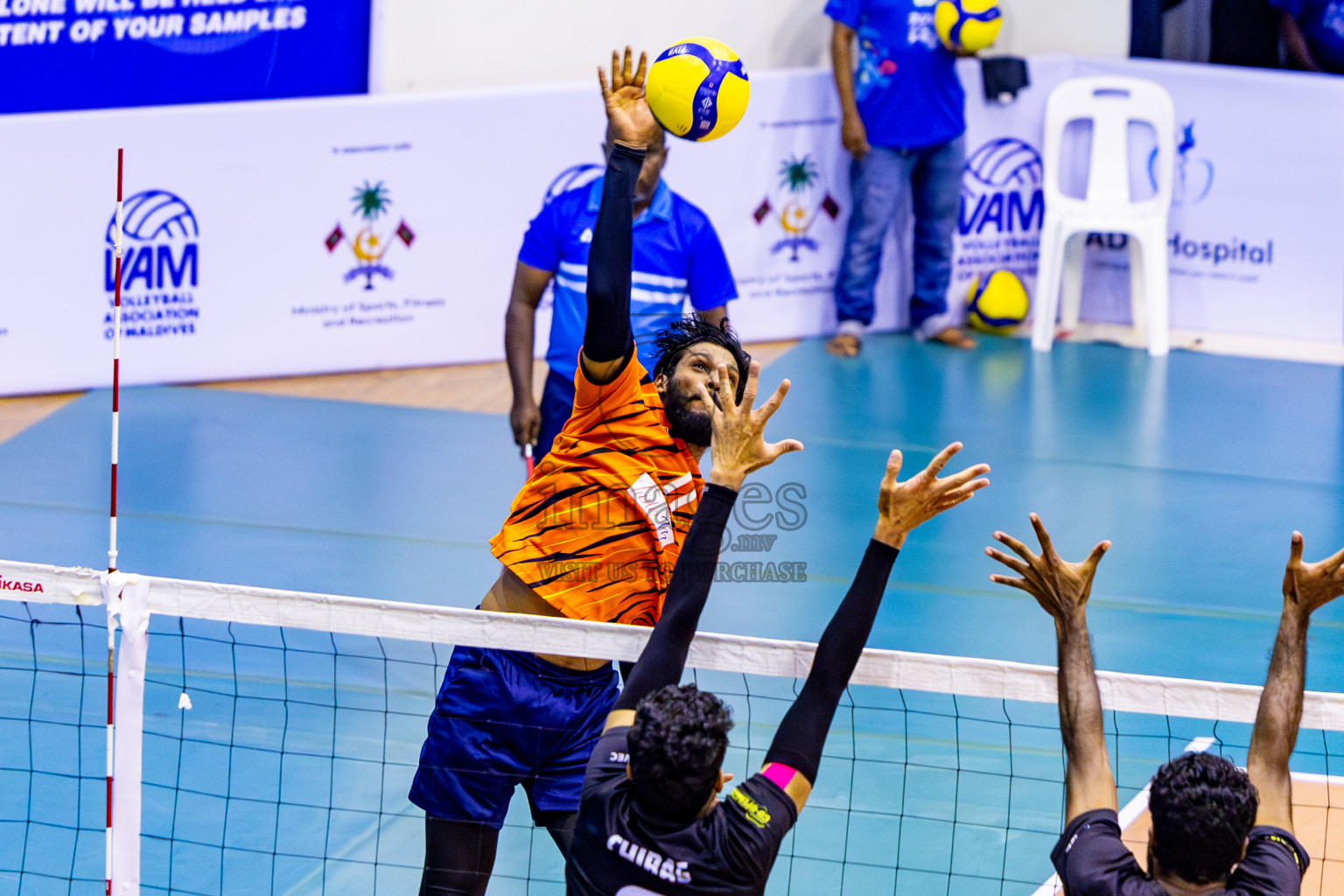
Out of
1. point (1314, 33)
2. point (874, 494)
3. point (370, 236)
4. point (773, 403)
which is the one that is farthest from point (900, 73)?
point (773, 403)

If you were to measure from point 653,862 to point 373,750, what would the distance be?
307 cm

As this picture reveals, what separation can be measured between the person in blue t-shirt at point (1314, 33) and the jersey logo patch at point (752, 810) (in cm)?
1029

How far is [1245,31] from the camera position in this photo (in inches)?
491

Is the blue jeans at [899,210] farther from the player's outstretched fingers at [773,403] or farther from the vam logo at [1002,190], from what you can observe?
the player's outstretched fingers at [773,403]

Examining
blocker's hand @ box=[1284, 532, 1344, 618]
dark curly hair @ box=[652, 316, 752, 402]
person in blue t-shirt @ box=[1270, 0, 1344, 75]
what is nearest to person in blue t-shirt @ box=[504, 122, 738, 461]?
dark curly hair @ box=[652, 316, 752, 402]

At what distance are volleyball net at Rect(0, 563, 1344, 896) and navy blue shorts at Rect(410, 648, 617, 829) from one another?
20 centimetres

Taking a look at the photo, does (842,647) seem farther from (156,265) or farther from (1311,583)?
(156,265)

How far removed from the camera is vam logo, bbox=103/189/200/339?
10016 mm

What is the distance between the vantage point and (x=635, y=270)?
6516 mm

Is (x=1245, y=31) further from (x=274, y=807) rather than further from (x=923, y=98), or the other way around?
(x=274, y=807)

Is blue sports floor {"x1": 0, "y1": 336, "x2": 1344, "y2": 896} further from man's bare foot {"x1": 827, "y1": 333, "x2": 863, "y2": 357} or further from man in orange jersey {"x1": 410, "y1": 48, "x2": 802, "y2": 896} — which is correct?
man in orange jersey {"x1": 410, "y1": 48, "x2": 802, "y2": 896}

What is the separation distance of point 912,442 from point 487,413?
274cm

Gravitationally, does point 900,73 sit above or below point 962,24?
below

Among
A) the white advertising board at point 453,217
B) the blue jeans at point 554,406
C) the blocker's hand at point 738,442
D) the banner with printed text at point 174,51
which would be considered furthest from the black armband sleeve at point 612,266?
the banner with printed text at point 174,51
